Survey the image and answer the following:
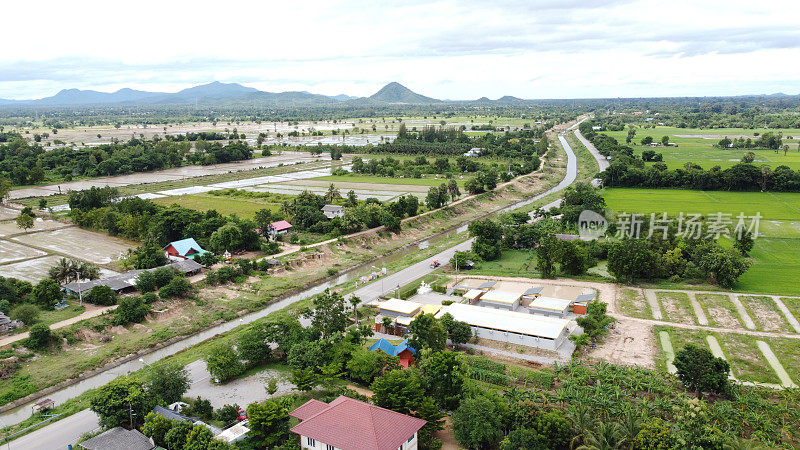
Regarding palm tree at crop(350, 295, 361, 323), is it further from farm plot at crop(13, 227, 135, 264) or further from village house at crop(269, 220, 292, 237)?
farm plot at crop(13, 227, 135, 264)

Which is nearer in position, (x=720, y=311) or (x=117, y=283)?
(x=720, y=311)

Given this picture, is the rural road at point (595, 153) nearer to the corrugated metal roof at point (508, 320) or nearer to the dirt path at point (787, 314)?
the dirt path at point (787, 314)

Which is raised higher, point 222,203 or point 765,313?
point 222,203

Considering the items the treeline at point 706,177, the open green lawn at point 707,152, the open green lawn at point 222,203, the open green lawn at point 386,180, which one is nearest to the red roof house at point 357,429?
the open green lawn at point 222,203

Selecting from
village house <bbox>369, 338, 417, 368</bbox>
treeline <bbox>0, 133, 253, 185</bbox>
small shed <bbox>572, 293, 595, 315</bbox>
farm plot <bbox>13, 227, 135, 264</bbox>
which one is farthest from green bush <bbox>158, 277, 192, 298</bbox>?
treeline <bbox>0, 133, 253, 185</bbox>

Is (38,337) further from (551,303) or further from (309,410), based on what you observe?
(551,303)

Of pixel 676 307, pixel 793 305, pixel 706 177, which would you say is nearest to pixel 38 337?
pixel 676 307
